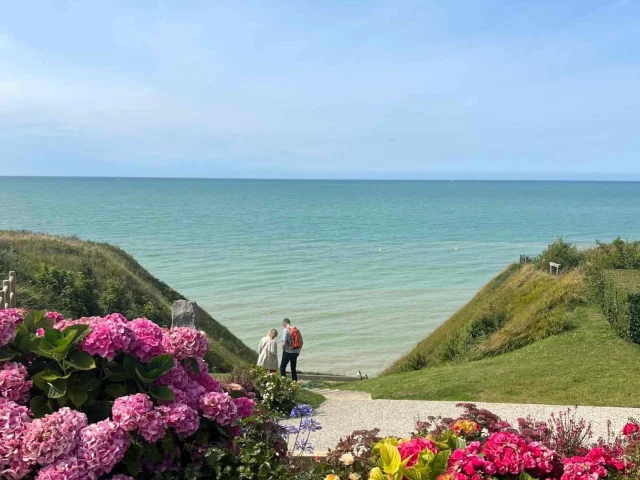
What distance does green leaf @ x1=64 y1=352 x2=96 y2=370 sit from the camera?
430cm

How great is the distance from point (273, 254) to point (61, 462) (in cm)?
5263

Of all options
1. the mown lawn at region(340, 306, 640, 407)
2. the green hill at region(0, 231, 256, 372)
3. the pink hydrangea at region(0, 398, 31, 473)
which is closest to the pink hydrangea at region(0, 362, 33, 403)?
the pink hydrangea at region(0, 398, 31, 473)

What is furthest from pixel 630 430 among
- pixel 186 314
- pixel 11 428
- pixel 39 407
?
pixel 186 314

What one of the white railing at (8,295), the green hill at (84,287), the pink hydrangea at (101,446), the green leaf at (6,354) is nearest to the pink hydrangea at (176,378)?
the pink hydrangea at (101,446)

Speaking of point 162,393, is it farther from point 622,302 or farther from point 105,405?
point 622,302

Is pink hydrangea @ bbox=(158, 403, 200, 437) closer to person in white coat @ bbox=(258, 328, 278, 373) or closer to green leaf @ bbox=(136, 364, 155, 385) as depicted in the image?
green leaf @ bbox=(136, 364, 155, 385)

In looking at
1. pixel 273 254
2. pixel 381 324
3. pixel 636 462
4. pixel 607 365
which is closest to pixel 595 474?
pixel 636 462

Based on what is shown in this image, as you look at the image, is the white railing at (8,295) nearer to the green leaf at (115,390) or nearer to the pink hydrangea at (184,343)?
the pink hydrangea at (184,343)

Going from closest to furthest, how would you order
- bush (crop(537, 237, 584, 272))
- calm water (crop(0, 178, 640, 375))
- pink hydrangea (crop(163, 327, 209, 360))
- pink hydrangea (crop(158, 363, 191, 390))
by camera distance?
pink hydrangea (crop(158, 363, 191, 390))
pink hydrangea (crop(163, 327, 209, 360))
bush (crop(537, 237, 584, 272))
calm water (crop(0, 178, 640, 375))

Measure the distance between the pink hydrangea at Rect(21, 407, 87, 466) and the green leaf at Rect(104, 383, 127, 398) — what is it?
18.1 inches

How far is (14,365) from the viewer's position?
442cm

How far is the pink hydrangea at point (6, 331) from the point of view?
14.7ft

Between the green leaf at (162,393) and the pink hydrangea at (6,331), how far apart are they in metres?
1.12

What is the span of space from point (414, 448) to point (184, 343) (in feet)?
6.38
